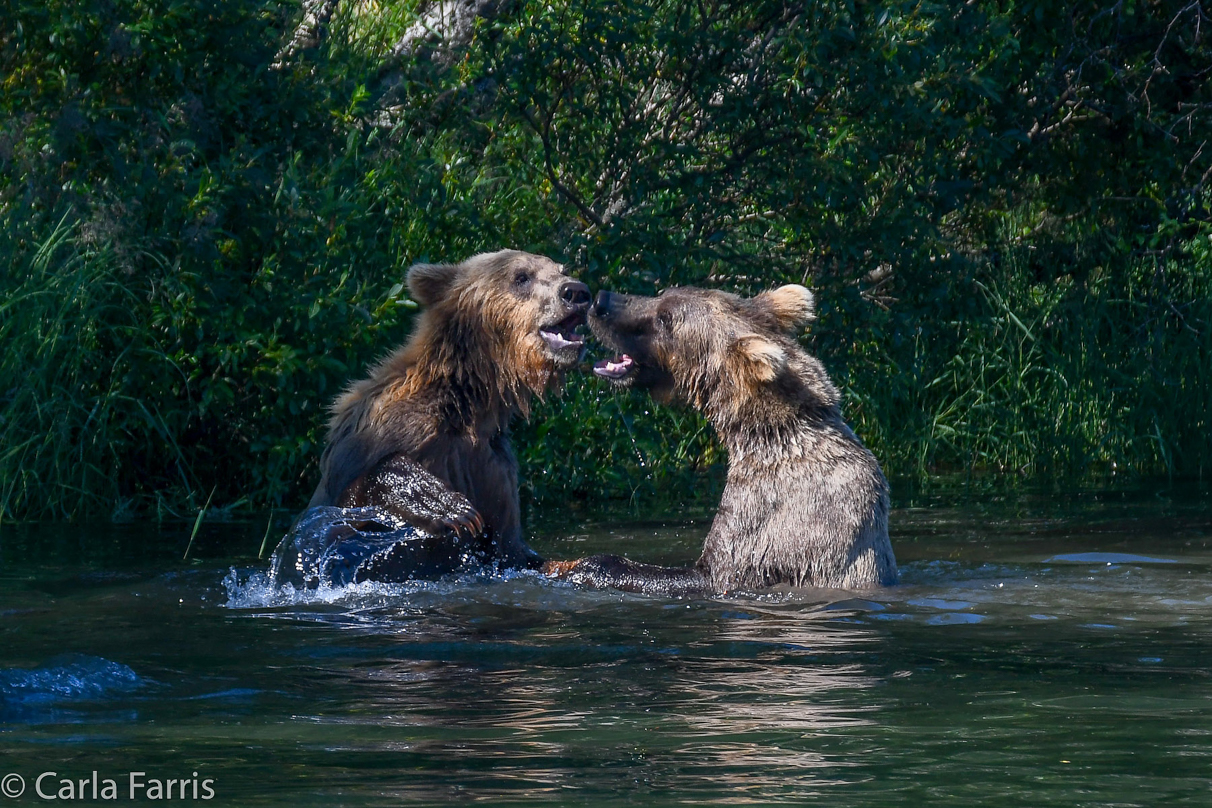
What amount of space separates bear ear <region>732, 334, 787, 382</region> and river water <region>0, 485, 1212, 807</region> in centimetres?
91

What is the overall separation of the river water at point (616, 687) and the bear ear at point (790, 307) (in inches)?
47.0

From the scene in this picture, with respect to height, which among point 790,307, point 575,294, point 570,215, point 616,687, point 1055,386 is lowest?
point 616,687

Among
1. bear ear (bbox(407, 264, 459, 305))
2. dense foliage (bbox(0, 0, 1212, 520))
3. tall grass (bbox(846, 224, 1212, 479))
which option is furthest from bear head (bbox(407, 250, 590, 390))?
tall grass (bbox(846, 224, 1212, 479))

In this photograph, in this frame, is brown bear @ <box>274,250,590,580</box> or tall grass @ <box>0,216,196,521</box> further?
tall grass @ <box>0,216,196,521</box>

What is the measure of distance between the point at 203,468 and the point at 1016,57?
6478mm

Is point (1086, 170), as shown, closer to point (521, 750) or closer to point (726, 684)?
point (726, 684)

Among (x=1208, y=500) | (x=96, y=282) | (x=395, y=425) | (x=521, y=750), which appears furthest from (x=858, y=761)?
(x=1208, y=500)

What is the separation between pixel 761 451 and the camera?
670cm

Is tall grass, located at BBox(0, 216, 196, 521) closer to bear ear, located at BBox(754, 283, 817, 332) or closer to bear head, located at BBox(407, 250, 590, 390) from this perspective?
bear head, located at BBox(407, 250, 590, 390)

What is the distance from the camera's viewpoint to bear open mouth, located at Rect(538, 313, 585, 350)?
7477mm

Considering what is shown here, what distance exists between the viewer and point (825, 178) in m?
10.1

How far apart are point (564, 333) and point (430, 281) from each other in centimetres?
69

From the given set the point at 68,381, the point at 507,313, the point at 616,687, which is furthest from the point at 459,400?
the point at 616,687

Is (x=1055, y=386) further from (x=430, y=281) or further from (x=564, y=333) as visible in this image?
(x=430, y=281)
